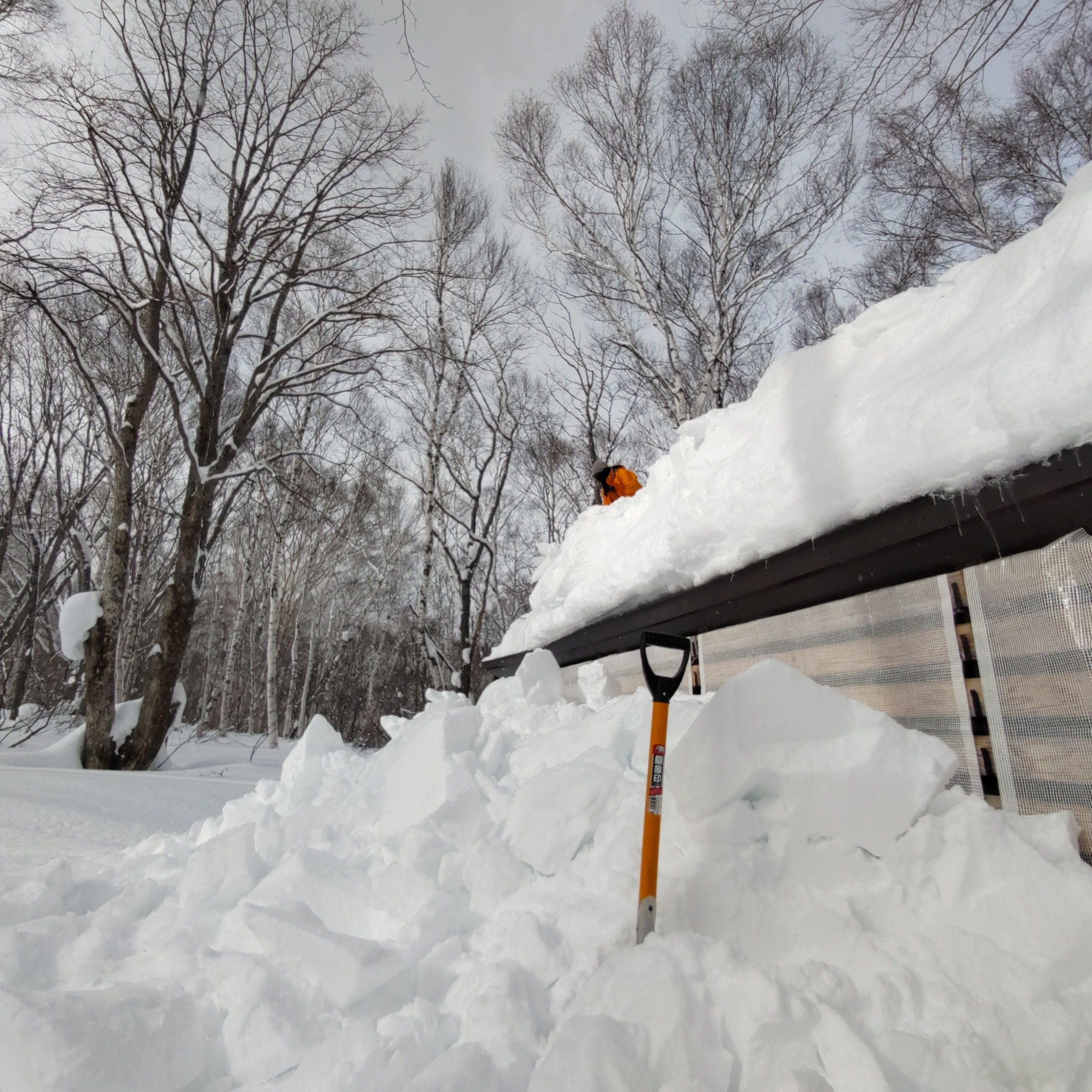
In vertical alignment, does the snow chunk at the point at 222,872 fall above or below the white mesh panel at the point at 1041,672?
below

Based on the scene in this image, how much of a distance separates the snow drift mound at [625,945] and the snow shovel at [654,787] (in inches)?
3.4

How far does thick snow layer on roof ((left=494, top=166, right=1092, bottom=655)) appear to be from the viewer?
1487 millimetres

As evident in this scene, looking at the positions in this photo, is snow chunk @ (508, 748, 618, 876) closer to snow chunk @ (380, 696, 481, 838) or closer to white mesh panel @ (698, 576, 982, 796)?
snow chunk @ (380, 696, 481, 838)

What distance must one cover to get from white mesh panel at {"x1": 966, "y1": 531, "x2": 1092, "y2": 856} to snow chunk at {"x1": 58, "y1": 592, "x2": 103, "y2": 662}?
281 inches

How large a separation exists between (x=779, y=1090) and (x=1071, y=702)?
121 cm

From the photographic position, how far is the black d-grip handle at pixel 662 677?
1.89 meters

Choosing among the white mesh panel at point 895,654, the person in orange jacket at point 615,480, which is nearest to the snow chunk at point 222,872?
the white mesh panel at point 895,654

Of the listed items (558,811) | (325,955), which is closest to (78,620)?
(325,955)

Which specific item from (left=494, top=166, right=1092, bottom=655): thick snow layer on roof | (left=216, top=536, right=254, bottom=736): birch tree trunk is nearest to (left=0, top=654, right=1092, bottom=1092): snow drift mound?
(left=494, top=166, right=1092, bottom=655): thick snow layer on roof

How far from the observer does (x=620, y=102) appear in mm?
9711

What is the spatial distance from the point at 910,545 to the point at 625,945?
1525 millimetres

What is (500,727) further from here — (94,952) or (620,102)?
(620,102)

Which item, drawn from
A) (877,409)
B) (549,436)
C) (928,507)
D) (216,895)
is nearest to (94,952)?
(216,895)

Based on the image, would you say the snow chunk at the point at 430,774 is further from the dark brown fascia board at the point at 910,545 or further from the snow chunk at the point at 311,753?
the dark brown fascia board at the point at 910,545
